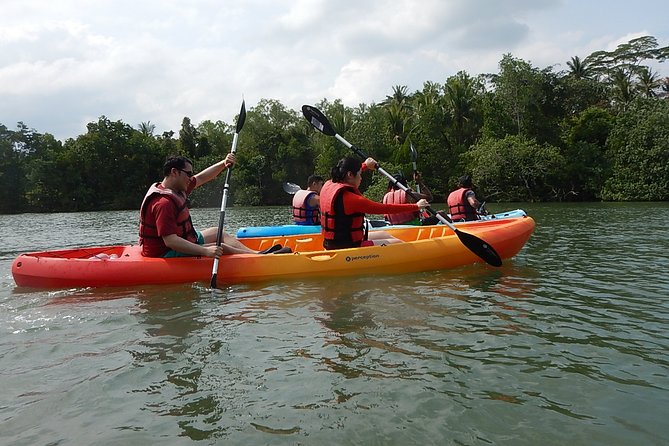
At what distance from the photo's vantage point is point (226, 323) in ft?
12.8

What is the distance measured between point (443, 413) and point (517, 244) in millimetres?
4238

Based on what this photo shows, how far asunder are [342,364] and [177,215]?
2845mm

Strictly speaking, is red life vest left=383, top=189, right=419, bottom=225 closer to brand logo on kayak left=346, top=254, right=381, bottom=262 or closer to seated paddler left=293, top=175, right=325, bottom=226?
seated paddler left=293, top=175, right=325, bottom=226

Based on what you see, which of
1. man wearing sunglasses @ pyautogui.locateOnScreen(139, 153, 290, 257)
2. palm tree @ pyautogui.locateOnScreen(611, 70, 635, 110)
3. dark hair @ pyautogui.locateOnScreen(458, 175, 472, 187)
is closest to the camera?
man wearing sunglasses @ pyautogui.locateOnScreen(139, 153, 290, 257)

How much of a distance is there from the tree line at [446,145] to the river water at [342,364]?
74.3 ft

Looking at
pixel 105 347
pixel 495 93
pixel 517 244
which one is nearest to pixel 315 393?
pixel 105 347

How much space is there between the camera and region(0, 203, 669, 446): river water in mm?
2234

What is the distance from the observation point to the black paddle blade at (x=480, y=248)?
5684 mm

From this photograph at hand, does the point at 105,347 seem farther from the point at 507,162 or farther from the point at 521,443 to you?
the point at 507,162

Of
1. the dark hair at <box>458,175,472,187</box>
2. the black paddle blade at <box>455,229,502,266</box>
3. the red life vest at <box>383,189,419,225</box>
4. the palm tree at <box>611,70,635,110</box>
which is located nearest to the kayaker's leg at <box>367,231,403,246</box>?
the black paddle blade at <box>455,229,502,266</box>

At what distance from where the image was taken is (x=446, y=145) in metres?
32.2

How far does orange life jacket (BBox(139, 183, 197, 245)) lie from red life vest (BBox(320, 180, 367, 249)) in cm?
143

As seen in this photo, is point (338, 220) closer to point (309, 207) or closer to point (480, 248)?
point (480, 248)

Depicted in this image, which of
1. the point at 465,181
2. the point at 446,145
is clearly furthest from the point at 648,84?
the point at 465,181
